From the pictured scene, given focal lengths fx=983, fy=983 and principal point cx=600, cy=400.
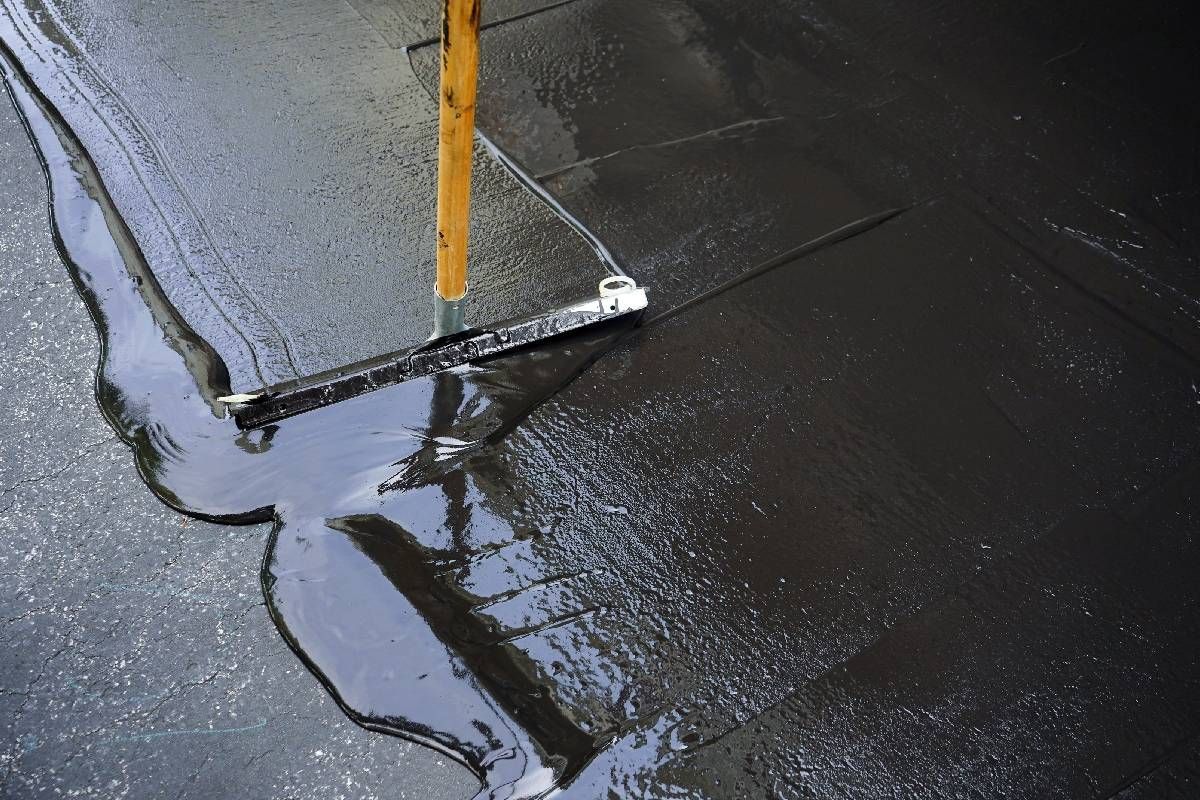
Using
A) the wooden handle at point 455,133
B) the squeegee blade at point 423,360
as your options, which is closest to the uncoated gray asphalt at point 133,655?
the squeegee blade at point 423,360

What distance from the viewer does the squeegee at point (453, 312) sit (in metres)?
2.05

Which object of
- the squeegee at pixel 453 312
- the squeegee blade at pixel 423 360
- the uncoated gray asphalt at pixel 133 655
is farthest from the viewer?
the squeegee blade at pixel 423 360

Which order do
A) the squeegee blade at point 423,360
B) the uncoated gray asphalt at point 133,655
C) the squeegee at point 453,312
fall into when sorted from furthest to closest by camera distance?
the squeegee blade at point 423,360
the squeegee at point 453,312
the uncoated gray asphalt at point 133,655

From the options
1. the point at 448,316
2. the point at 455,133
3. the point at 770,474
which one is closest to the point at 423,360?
the point at 448,316

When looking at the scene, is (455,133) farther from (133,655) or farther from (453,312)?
(133,655)

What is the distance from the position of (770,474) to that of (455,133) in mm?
1137

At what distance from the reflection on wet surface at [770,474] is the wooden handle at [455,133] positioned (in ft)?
1.16

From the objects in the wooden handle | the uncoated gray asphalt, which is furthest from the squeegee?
the uncoated gray asphalt

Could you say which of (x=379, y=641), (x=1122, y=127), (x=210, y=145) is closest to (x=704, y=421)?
(x=379, y=641)

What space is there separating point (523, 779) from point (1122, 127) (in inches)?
124

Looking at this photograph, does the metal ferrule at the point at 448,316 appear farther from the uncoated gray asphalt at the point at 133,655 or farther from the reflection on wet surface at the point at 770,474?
the uncoated gray asphalt at the point at 133,655

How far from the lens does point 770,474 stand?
251 cm

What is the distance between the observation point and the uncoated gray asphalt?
6.30ft

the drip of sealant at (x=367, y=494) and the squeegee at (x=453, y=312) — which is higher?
the squeegee at (x=453, y=312)
